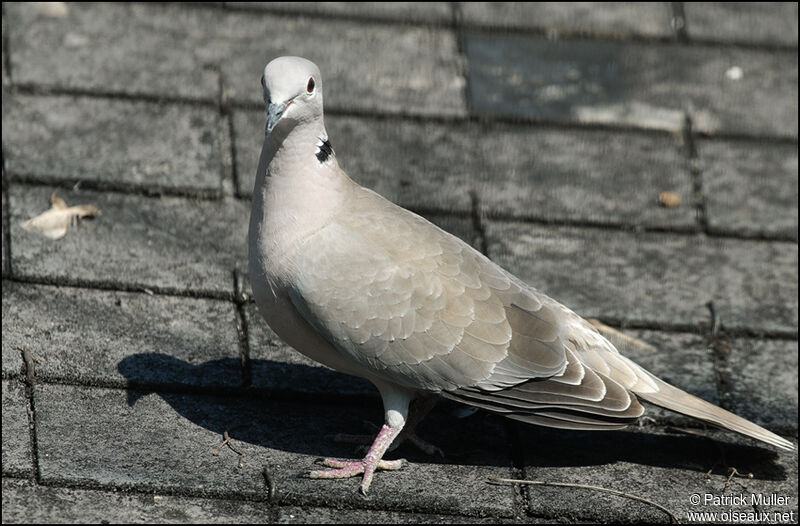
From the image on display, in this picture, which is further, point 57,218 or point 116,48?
point 116,48

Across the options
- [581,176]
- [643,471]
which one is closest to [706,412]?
[643,471]

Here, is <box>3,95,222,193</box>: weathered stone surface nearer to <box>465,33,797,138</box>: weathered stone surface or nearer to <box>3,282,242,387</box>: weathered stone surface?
<box>3,282,242,387</box>: weathered stone surface

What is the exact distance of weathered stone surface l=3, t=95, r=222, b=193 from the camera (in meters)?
4.39

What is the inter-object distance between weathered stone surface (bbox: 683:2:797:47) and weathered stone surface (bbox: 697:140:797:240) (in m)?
0.87

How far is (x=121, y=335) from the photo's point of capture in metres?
3.65

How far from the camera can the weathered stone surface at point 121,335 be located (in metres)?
3.49

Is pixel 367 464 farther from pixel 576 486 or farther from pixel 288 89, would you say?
pixel 288 89

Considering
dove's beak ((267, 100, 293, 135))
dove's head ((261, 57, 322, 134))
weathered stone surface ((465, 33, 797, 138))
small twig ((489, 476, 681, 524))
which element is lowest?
small twig ((489, 476, 681, 524))

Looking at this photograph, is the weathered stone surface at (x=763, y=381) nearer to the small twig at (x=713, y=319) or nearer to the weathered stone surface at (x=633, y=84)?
the small twig at (x=713, y=319)

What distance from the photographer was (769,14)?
19.5 feet

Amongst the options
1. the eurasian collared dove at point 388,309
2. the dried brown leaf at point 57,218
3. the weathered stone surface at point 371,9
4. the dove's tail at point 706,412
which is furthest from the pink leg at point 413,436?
the weathered stone surface at point 371,9

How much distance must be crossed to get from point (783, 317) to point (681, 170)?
3.19 ft

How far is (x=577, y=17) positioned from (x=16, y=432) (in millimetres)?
3828

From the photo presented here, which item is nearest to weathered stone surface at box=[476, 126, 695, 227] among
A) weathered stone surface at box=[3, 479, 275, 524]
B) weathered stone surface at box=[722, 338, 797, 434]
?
weathered stone surface at box=[722, 338, 797, 434]
